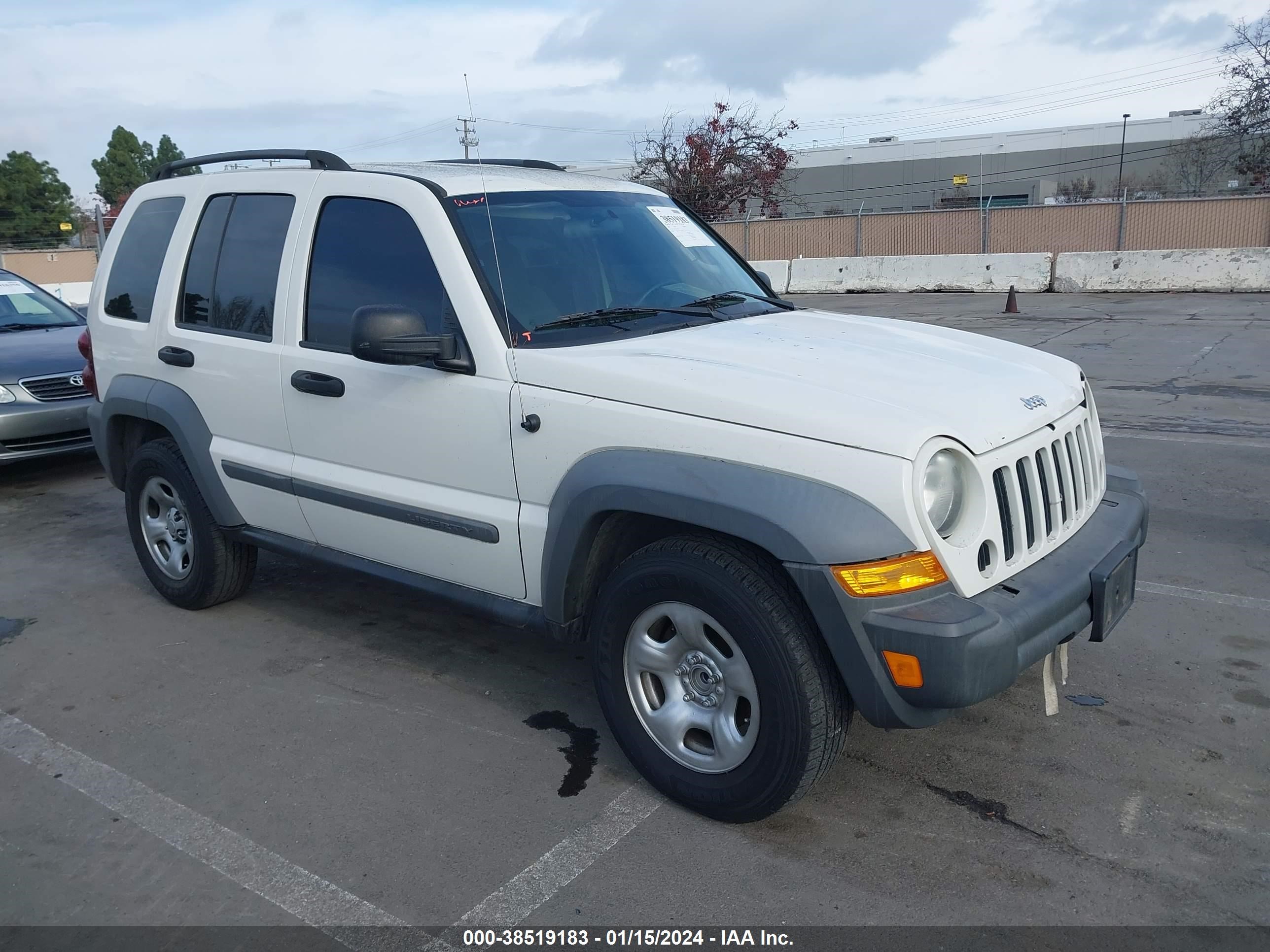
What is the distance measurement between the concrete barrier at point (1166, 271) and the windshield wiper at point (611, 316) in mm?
20311

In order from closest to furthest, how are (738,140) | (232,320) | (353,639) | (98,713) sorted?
(98,713) → (232,320) → (353,639) → (738,140)

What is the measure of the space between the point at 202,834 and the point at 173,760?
0.56 metres

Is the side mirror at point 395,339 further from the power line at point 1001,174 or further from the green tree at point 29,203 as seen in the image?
the green tree at point 29,203

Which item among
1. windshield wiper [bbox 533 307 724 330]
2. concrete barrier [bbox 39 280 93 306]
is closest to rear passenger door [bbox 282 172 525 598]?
A: windshield wiper [bbox 533 307 724 330]

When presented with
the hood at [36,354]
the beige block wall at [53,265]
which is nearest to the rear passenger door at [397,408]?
the hood at [36,354]

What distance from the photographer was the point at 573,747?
3.79 m

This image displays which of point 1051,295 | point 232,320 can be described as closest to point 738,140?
point 1051,295

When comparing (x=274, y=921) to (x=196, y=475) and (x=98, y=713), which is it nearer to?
(x=98, y=713)

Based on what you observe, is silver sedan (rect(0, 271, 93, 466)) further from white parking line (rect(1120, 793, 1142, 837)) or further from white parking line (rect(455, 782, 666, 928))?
white parking line (rect(1120, 793, 1142, 837))

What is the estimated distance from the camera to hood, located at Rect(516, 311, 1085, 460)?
A: 2936 millimetres

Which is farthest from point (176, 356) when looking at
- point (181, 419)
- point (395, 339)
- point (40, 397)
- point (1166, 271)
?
point (1166, 271)

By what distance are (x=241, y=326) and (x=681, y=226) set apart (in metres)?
1.93

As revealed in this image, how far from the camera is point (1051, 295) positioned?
21.7 meters

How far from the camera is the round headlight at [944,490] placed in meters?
2.91
